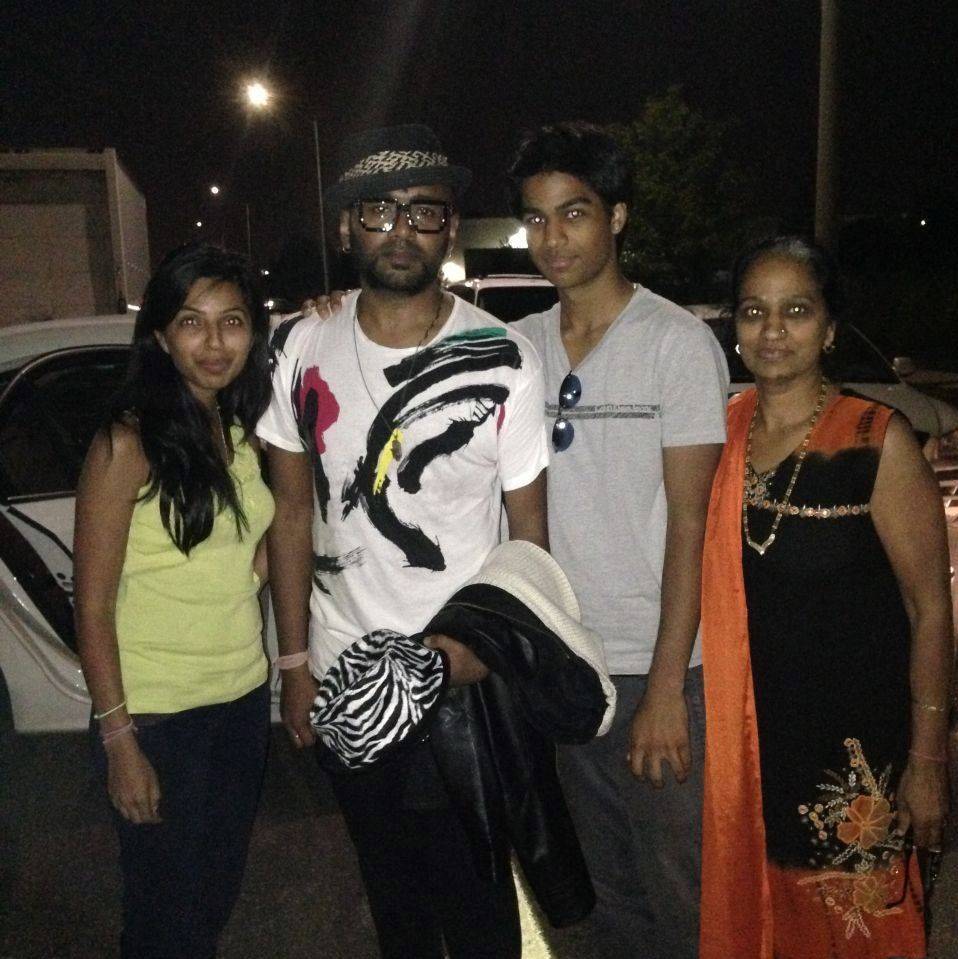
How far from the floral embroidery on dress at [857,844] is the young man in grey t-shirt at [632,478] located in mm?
278

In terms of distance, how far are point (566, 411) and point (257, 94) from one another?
17686 mm

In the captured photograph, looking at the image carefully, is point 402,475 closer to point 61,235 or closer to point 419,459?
point 419,459

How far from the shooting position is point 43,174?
971 centimetres

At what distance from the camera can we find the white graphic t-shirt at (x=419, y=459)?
7.02 ft

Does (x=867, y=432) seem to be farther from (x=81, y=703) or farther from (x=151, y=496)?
(x=81, y=703)

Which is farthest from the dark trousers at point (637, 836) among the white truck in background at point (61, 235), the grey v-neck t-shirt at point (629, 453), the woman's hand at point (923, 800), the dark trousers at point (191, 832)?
the white truck in background at point (61, 235)

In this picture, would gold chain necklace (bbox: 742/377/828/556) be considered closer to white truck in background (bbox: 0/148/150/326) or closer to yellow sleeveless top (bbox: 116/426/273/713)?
yellow sleeveless top (bbox: 116/426/273/713)

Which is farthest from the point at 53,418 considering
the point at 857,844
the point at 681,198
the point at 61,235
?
the point at 681,198

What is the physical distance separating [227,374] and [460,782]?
1.12 meters

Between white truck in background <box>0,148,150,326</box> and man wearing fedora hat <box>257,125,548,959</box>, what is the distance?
8.06 m

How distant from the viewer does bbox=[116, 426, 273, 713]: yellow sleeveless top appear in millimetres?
2139

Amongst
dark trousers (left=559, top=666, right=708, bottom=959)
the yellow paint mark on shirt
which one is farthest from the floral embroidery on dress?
the yellow paint mark on shirt

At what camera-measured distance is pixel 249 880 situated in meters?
3.32

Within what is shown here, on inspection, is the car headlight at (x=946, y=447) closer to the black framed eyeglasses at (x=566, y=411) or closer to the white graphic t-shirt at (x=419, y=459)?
the black framed eyeglasses at (x=566, y=411)
